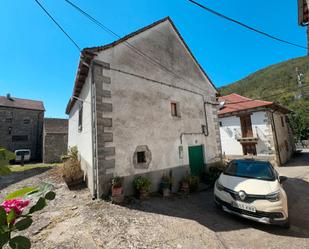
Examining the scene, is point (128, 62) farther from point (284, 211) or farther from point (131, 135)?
point (284, 211)

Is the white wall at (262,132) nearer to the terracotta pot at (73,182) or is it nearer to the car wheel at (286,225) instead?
the car wheel at (286,225)

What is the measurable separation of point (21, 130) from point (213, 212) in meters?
29.9

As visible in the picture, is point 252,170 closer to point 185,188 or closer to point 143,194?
point 185,188

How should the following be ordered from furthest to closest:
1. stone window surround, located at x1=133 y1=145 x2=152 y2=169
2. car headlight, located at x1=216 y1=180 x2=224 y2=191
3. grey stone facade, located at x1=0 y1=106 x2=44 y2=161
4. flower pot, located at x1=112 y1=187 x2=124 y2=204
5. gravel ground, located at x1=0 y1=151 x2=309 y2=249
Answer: grey stone facade, located at x1=0 y1=106 x2=44 y2=161 → stone window surround, located at x1=133 y1=145 x2=152 y2=169 → flower pot, located at x1=112 y1=187 x2=124 y2=204 → car headlight, located at x1=216 y1=180 x2=224 y2=191 → gravel ground, located at x1=0 y1=151 x2=309 y2=249

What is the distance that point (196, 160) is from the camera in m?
8.51

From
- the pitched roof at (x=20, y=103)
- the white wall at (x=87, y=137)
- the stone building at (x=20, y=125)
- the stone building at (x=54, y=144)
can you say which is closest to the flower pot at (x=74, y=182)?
the white wall at (x=87, y=137)

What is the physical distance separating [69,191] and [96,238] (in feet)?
12.3

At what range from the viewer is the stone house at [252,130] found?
13117 millimetres

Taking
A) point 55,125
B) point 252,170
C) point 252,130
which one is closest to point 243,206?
point 252,170

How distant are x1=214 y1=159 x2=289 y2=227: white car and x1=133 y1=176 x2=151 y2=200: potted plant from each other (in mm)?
2402

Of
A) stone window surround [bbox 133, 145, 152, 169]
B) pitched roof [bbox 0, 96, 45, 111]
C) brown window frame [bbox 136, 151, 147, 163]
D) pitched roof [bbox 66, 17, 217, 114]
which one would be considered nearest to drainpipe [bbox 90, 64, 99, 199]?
pitched roof [bbox 66, 17, 217, 114]

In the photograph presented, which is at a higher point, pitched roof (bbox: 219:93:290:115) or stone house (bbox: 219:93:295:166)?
pitched roof (bbox: 219:93:290:115)

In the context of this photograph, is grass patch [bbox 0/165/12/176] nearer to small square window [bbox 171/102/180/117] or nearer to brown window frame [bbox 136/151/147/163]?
brown window frame [bbox 136/151/147/163]

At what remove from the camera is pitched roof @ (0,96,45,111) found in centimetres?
2491
